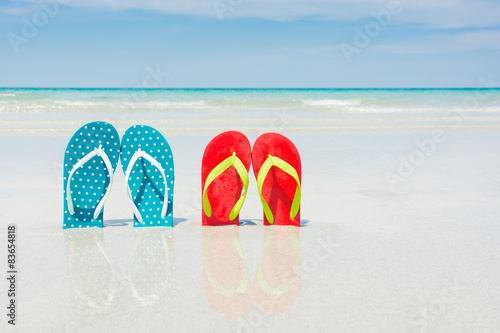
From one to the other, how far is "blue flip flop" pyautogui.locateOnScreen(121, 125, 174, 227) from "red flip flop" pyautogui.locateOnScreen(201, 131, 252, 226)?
0.68ft

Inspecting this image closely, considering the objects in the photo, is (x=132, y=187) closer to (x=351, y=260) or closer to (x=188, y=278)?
(x=188, y=278)

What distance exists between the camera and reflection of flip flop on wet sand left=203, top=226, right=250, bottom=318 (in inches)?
73.2

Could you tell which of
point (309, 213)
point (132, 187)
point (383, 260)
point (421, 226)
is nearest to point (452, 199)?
point (421, 226)

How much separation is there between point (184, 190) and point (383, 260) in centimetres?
192

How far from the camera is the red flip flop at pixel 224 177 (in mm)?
2865

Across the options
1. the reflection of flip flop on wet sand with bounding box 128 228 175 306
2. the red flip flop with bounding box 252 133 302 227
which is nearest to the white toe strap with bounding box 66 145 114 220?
the reflection of flip flop on wet sand with bounding box 128 228 175 306

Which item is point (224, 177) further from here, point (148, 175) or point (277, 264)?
point (277, 264)

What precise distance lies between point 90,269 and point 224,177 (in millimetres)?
974

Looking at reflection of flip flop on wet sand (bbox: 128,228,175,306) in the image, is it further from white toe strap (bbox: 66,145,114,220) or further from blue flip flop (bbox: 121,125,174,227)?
white toe strap (bbox: 66,145,114,220)

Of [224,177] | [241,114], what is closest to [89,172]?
[224,177]

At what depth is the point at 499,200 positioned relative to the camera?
347cm

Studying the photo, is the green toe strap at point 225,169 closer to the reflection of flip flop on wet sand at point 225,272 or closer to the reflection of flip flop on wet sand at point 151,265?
the reflection of flip flop on wet sand at point 225,272

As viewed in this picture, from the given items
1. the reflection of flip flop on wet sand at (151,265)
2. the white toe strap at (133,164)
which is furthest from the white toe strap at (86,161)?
the reflection of flip flop on wet sand at (151,265)

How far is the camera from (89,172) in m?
2.87
